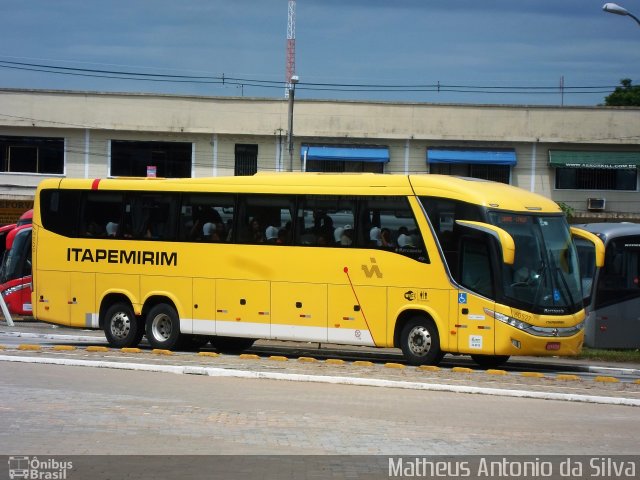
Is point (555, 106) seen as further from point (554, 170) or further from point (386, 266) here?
point (386, 266)

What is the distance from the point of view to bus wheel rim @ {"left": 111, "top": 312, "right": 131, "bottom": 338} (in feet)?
69.0

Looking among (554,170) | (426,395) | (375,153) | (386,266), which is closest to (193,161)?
(375,153)

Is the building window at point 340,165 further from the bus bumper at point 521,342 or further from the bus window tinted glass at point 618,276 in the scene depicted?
the bus bumper at point 521,342

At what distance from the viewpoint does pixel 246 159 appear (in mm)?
48406

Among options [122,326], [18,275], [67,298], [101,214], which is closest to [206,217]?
[101,214]

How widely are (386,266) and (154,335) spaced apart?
5.63 meters

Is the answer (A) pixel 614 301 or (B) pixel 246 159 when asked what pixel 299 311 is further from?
(B) pixel 246 159

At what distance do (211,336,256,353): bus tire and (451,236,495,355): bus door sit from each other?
20.5ft

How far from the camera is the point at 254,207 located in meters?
→ 19.8

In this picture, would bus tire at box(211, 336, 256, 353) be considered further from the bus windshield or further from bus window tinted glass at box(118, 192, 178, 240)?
the bus windshield

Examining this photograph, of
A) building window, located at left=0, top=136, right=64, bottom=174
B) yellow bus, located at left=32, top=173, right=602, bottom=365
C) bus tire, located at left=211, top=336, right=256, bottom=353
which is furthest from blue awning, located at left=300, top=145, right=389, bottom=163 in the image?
yellow bus, located at left=32, top=173, right=602, bottom=365

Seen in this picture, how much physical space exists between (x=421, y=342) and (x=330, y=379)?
11.3 ft

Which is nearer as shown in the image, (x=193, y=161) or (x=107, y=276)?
(x=107, y=276)

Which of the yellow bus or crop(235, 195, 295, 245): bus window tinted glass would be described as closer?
the yellow bus
